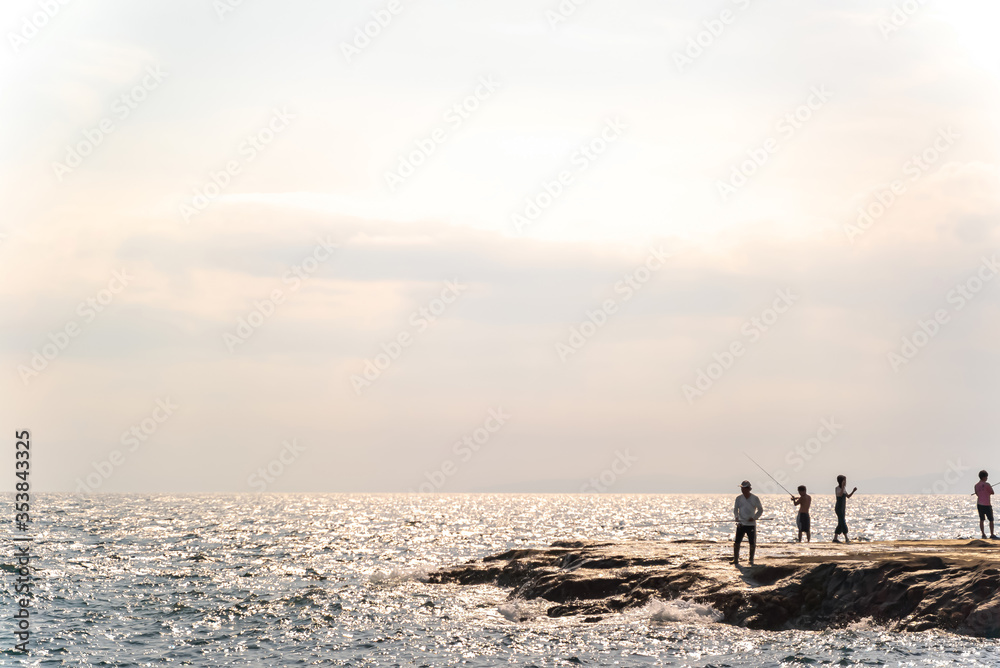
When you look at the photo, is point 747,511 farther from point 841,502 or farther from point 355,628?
point 355,628

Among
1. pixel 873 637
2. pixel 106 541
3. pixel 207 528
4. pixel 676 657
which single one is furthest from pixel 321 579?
pixel 207 528

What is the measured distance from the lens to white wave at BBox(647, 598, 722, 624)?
22.5 metres

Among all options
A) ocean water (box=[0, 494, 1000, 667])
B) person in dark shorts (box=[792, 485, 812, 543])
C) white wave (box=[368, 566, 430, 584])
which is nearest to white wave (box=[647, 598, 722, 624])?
ocean water (box=[0, 494, 1000, 667])

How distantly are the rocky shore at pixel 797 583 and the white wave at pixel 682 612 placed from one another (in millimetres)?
222

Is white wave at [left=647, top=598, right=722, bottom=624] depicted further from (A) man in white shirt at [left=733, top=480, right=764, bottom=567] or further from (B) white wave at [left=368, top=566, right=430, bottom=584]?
(B) white wave at [left=368, top=566, right=430, bottom=584]

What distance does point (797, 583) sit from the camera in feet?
72.6

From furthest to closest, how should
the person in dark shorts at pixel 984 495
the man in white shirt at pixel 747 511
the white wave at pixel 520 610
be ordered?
the person in dark shorts at pixel 984 495
the white wave at pixel 520 610
the man in white shirt at pixel 747 511

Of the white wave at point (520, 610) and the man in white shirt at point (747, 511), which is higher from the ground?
the man in white shirt at point (747, 511)

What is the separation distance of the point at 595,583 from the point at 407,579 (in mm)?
11221

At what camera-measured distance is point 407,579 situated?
3534cm

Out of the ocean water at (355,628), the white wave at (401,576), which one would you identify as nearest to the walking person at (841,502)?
the ocean water at (355,628)

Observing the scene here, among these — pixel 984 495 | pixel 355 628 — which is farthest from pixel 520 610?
pixel 984 495

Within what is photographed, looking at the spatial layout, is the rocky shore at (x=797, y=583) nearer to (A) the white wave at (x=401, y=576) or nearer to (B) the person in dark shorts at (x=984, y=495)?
(B) the person in dark shorts at (x=984, y=495)

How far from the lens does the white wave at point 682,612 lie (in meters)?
22.5
